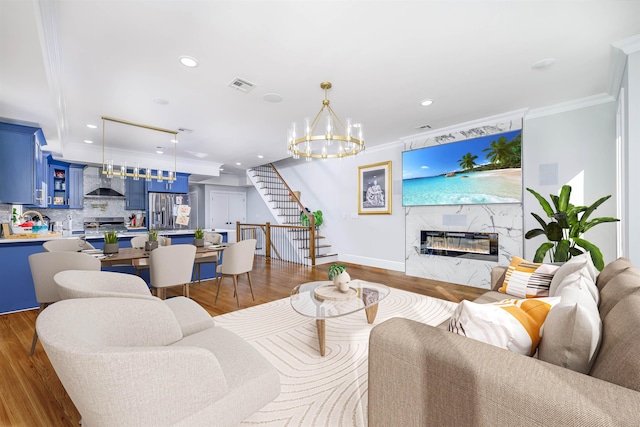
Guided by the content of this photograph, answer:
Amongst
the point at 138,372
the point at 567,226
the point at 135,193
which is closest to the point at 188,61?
the point at 138,372

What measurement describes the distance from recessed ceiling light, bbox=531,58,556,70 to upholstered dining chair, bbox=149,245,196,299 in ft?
14.0

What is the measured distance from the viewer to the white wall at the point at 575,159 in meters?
3.59

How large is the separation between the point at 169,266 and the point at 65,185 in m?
5.20

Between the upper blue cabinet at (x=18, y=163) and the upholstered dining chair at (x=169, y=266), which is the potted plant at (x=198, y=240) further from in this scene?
the upper blue cabinet at (x=18, y=163)

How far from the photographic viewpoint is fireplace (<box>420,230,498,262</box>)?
453 centimetres

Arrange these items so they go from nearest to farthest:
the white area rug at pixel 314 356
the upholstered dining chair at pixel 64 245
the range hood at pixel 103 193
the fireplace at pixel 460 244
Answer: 1. the white area rug at pixel 314 356
2. the upholstered dining chair at pixel 64 245
3. the fireplace at pixel 460 244
4. the range hood at pixel 103 193

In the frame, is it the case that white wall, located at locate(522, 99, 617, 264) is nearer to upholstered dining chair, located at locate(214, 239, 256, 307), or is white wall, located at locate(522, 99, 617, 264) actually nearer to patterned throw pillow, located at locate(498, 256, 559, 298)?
patterned throw pillow, located at locate(498, 256, 559, 298)

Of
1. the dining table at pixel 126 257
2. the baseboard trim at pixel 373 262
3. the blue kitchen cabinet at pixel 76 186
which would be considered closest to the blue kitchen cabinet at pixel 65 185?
the blue kitchen cabinet at pixel 76 186

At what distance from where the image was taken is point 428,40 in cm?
240

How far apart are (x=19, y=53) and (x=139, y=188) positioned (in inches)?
206

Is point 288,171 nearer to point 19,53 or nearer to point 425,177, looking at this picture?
point 425,177

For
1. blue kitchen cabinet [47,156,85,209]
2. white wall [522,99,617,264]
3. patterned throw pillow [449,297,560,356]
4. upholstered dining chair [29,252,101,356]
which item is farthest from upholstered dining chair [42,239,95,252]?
white wall [522,99,617,264]

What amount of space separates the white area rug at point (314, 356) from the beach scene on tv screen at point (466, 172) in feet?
6.42

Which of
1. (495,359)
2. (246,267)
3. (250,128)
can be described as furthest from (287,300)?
(495,359)
